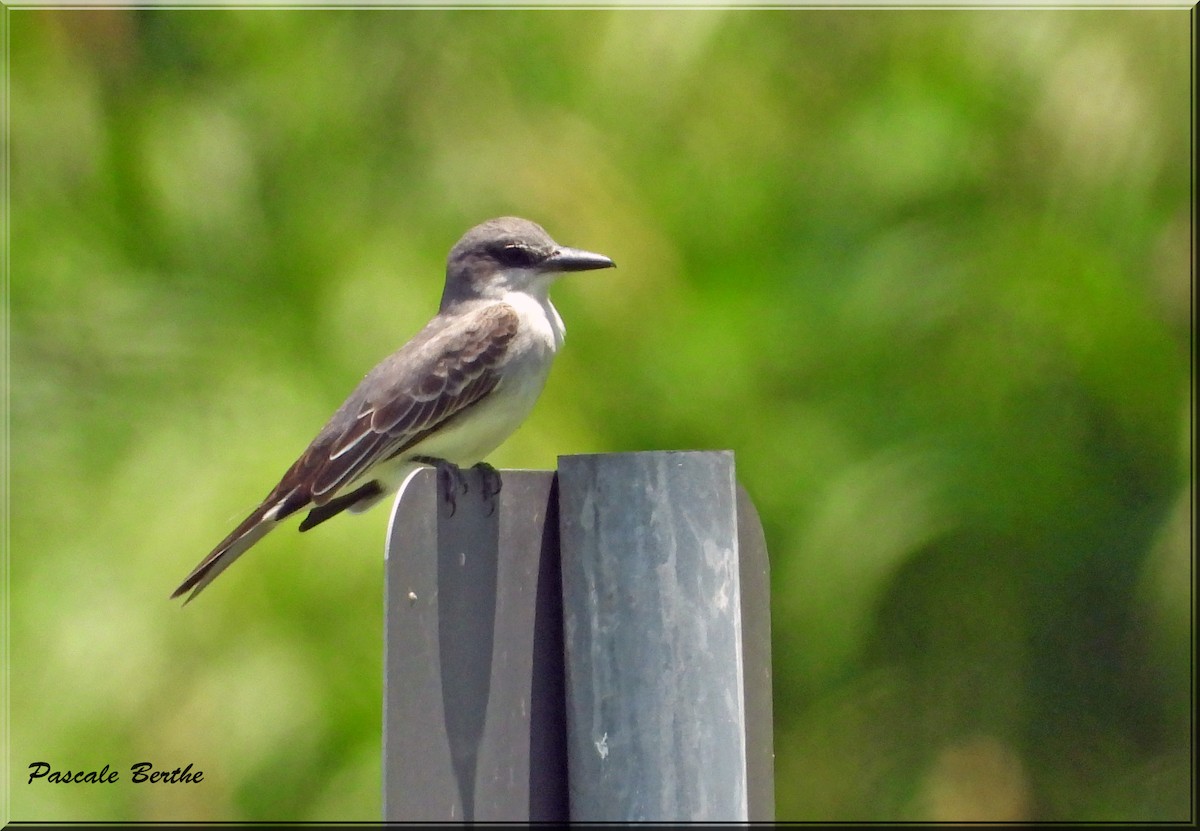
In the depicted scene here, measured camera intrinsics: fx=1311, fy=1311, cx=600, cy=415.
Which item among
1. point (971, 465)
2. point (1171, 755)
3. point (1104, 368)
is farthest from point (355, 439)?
point (1171, 755)

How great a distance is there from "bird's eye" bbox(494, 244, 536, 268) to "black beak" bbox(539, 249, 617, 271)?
5 centimetres

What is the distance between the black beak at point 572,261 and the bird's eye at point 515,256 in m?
0.05

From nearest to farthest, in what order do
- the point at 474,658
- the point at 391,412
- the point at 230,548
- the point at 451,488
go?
the point at 474,658 < the point at 451,488 < the point at 230,548 < the point at 391,412

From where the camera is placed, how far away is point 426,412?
12.3 ft

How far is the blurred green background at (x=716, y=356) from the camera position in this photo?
4.71 m

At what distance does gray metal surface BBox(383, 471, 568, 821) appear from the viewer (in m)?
1.84

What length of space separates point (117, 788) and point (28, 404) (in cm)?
152

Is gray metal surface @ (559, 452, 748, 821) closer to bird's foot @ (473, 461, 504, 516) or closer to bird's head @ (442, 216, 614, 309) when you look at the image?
bird's foot @ (473, 461, 504, 516)

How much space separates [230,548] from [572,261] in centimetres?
146

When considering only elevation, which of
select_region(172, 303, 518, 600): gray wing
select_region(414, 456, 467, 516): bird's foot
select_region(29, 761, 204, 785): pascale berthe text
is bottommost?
select_region(29, 761, 204, 785): pascale berthe text

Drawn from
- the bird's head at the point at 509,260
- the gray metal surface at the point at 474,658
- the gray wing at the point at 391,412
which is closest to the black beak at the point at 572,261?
the bird's head at the point at 509,260

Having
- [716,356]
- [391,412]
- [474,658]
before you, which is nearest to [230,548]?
[391,412]

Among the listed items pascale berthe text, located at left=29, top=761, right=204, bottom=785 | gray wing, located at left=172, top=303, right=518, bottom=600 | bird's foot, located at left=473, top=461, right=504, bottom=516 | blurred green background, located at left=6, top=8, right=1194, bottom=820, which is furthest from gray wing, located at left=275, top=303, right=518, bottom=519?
pascale berthe text, located at left=29, top=761, right=204, bottom=785

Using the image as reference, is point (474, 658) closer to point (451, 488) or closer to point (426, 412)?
point (451, 488)
